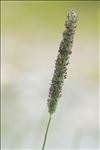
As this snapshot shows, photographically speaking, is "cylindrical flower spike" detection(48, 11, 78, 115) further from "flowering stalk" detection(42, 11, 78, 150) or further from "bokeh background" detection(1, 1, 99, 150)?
"bokeh background" detection(1, 1, 99, 150)

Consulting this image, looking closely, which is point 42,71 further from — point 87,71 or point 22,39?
point 22,39

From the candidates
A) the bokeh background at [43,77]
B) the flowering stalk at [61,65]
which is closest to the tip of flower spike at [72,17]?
the flowering stalk at [61,65]

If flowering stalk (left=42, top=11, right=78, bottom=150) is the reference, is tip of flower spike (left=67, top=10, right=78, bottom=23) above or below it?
above

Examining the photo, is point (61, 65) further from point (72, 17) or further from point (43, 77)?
point (43, 77)

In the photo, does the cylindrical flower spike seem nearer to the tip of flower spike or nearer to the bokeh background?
the tip of flower spike

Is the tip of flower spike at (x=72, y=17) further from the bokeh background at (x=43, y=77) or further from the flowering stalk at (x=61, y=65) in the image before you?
the bokeh background at (x=43, y=77)

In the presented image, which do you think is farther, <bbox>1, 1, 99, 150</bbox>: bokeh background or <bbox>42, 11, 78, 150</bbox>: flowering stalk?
<bbox>1, 1, 99, 150</bbox>: bokeh background

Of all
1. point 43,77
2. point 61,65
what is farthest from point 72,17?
point 43,77

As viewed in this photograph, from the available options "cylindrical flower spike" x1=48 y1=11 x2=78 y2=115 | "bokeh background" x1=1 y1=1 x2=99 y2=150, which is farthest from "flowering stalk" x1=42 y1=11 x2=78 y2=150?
"bokeh background" x1=1 y1=1 x2=99 y2=150
